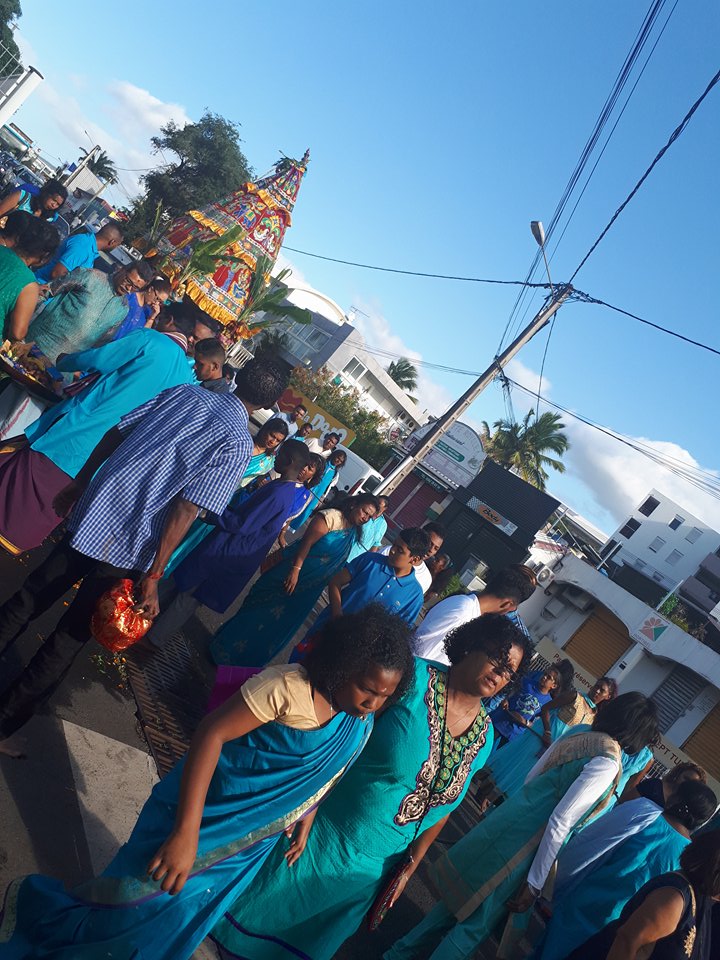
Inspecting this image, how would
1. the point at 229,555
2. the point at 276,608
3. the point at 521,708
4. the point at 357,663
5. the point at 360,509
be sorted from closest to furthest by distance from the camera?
1. the point at 357,663
2. the point at 229,555
3. the point at 276,608
4. the point at 360,509
5. the point at 521,708

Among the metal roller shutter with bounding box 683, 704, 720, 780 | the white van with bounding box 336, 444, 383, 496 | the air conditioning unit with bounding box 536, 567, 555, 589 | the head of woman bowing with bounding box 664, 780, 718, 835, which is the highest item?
the air conditioning unit with bounding box 536, 567, 555, 589

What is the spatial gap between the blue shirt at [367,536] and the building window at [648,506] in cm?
5060

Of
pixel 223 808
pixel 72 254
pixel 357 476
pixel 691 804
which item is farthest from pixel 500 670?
pixel 357 476

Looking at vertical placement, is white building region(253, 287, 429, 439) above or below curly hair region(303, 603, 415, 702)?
above

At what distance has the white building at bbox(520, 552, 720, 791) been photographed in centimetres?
2259

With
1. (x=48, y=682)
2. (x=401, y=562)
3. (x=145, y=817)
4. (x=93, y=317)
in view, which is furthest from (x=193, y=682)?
A: (x=93, y=317)

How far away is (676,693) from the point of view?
2352 centimetres

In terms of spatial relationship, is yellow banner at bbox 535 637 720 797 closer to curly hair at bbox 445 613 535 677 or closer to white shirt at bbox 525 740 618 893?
white shirt at bbox 525 740 618 893

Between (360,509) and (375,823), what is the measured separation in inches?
120

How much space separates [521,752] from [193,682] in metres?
3.68

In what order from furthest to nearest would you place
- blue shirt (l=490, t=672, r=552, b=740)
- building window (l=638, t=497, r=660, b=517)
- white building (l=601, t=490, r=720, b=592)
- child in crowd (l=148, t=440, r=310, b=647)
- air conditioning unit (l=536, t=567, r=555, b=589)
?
building window (l=638, t=497, r=660, b=517) < white building (l=601, t=490, r=720, b=592) < air conditioning unit (l=536, t=567, r=555, b=589) < blue shirt (l=490, t=672, r=552, b=740) < child in crowd (l=148, t=440, r=310, b=647)

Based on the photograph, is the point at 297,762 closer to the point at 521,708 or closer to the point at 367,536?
the point at 367,536

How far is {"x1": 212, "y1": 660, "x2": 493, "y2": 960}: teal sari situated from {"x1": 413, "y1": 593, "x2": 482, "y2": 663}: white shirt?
66.5 inches

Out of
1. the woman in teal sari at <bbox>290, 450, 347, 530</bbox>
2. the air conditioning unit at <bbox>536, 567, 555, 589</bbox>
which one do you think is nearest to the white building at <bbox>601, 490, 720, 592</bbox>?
the air conditioning unit at <bbox>536, 567, 555, 589</bbox>
